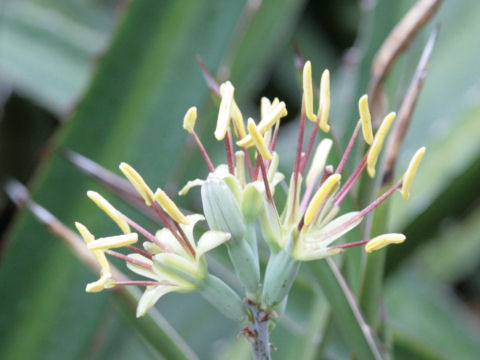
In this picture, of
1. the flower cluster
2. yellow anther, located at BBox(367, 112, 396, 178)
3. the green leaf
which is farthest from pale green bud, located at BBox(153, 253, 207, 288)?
the green leaf

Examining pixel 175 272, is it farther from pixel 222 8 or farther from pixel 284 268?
pixel 222 8

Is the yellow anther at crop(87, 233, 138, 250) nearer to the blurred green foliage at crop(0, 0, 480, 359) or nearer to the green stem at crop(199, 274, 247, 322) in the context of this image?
the green stem at crop(199, 274, 247, 322)

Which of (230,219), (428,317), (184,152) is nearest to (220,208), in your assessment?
(230,219)

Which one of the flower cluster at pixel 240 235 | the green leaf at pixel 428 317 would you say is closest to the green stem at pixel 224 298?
the flower cluster at pixel 240 235

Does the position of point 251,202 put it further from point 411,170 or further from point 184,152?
point 184,152

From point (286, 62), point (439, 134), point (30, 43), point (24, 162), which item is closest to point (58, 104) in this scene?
point (30, 43)

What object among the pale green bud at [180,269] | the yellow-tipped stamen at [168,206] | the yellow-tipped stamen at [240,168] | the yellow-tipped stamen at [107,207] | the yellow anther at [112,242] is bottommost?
the pale green bud at [180,269]

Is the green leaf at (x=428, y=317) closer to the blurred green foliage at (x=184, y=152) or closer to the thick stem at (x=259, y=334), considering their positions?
the blurred green foliage at (x=184, y=152)
